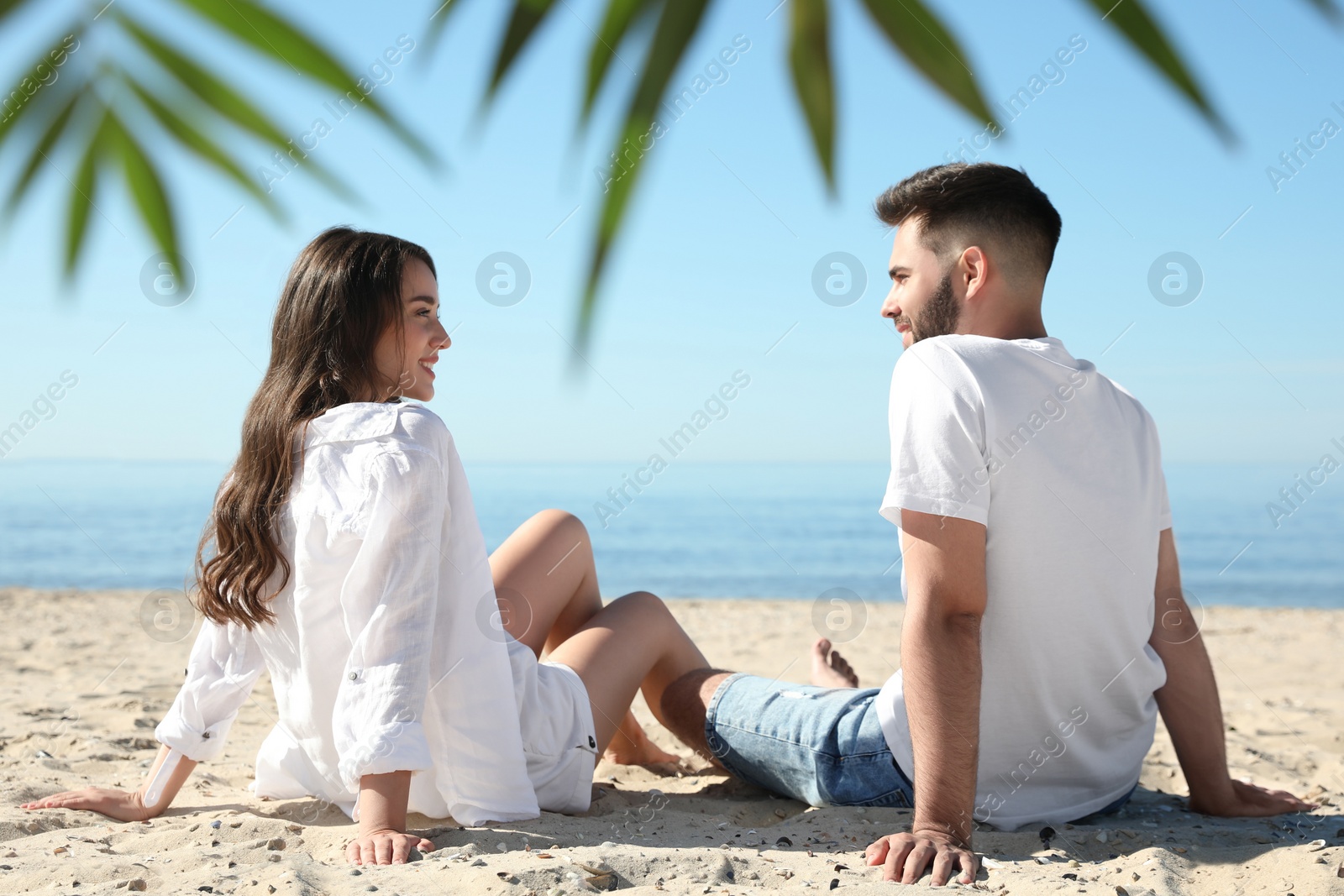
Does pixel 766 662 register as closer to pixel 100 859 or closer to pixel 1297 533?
pixel 100 859

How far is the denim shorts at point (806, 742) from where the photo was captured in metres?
2.43

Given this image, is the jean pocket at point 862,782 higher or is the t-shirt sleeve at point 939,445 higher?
the t-shirt sleeve at point 939,445

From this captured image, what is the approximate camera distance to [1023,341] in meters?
2.12

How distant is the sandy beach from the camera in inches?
75.9

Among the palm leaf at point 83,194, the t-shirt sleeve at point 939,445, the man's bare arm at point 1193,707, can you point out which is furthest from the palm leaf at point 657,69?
the man's bare arm at point 1193,707

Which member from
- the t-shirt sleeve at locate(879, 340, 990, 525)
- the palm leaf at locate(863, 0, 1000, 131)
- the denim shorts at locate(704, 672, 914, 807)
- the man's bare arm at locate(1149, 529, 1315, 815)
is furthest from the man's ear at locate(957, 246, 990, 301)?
the palm leaf at locate(863, 0, 1000, 131)

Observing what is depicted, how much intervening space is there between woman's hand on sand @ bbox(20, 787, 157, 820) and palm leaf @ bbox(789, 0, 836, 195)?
2564 millimetres

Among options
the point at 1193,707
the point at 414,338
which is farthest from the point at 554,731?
the point at 1193,707

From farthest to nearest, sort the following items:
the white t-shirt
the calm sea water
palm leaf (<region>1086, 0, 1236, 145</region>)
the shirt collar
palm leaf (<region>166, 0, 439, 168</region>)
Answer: the calm sea water → the shirt collar → the white t-shirt → palm leaf (<region>166, 0, 439, 168</region>) → palm leaf (<region>1086, 0, 1236, 145</region>)

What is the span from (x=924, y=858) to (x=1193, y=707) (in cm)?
94

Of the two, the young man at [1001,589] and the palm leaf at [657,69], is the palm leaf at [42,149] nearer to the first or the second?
the palm leaf at [657,69]

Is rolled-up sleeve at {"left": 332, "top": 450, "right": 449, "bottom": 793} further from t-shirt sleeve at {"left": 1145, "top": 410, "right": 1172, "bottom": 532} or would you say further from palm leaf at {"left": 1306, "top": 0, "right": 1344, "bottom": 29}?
palm leaf at {"left": 1306, "top": 0, "right": 1344, "bottom": 29}

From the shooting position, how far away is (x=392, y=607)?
6.84ft

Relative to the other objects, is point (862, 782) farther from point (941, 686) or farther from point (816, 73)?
point (816, 73)
